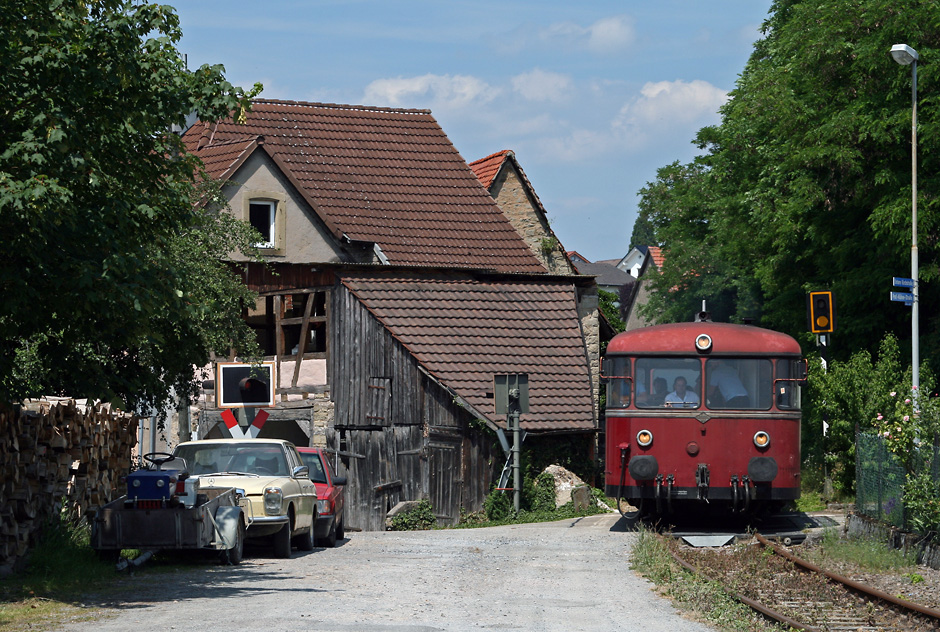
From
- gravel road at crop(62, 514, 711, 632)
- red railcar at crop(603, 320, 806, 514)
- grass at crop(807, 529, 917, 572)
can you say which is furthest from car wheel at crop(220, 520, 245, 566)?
grass at crop(807, 529, 917, 572)

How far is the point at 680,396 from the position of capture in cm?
2017

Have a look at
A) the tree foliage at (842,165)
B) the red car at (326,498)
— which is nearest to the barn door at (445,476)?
the red car at (326,498)

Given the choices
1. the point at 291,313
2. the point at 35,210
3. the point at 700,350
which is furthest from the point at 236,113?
the point at 291,313

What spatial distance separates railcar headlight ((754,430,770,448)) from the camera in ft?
64.4

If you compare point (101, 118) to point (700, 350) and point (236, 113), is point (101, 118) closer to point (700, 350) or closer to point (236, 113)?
point (236, 113)

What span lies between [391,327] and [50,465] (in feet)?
49.3

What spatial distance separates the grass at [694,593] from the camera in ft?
35.8

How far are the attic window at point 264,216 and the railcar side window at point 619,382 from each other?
50.8ft

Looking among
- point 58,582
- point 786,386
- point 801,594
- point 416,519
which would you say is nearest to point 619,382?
point 786,386

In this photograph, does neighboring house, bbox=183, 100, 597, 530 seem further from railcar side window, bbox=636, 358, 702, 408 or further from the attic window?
railcar side window, bbox=636, 358, 702, 408

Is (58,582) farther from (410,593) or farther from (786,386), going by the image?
(786,386)

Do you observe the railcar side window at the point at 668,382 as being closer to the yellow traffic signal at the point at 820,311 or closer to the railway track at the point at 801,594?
the railway track at the point at 801,594

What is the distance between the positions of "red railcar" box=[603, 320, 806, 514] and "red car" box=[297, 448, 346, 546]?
4.23 m

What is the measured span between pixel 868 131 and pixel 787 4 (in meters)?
14.8
